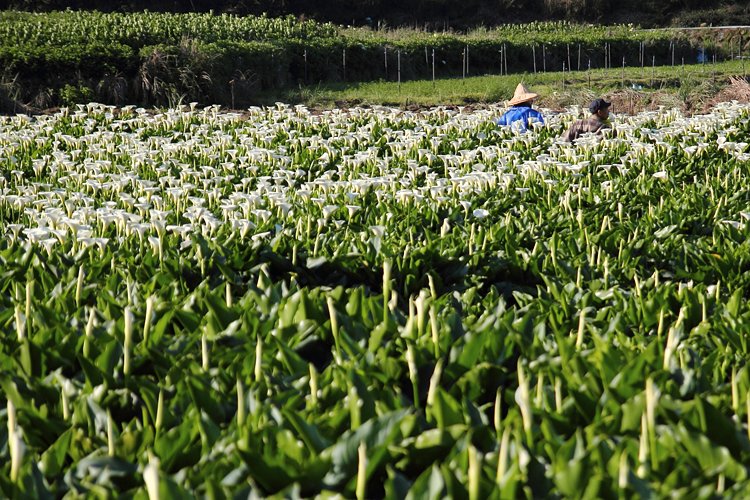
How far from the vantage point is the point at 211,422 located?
6.75 ft

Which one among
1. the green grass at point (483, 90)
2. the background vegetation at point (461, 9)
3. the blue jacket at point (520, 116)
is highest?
the background vegetation at point (461, 9)

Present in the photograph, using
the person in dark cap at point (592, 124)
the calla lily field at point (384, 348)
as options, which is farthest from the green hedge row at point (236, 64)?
the calla lily field at point (384, 348)

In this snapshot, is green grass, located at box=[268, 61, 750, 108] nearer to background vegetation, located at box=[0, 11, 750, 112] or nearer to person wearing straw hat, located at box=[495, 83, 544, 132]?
background vegetation, located at box=[0, 11, 750, 112]

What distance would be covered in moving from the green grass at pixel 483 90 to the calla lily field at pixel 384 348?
433 inches

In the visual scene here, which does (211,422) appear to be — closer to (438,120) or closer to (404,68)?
(438,120)

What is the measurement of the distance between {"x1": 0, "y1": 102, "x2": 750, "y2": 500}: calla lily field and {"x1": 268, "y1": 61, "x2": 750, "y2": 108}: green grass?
1100cm

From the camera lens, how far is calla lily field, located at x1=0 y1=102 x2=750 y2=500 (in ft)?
6.09

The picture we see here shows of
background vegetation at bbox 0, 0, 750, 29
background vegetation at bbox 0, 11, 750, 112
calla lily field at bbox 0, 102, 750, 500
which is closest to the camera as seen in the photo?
calla lily field at bbox 0, 102, 750, 500

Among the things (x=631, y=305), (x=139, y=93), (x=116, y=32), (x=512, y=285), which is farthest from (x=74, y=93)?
(x=631, y=305)

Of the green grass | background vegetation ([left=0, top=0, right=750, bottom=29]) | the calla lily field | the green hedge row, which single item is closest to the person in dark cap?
the calla lily field

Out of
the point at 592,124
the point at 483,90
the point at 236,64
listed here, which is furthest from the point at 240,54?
the point at 592,124

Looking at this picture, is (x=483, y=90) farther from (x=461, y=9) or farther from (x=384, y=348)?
(x=461, y=9)

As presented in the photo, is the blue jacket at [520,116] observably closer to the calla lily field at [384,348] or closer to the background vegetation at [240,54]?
the calla lily field at [384,348]

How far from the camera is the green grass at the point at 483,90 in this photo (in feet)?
54.9
